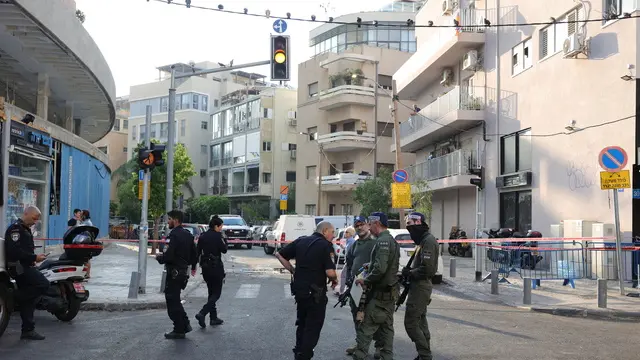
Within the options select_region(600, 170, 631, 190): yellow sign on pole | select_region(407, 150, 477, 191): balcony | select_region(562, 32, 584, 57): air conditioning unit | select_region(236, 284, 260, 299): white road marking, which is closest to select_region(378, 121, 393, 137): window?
select_region(407, 150, 477, 191): balcony

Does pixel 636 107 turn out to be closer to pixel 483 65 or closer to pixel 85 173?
pixel 483 65

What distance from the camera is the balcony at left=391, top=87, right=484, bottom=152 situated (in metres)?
A: 27.2

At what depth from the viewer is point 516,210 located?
2455 cm

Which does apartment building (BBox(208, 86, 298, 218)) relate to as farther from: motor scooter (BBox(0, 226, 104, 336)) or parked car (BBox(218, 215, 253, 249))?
motor scooter (BBox(0, 226, 104, 336))

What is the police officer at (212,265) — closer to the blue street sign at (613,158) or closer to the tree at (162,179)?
the blue street sign at (613,158)

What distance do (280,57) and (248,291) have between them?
569cm

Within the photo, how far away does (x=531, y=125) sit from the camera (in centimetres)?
2309

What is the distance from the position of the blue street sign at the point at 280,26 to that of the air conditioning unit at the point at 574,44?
8986 mm

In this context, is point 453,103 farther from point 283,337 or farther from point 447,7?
point 283,337

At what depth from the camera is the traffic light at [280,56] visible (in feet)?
50.8

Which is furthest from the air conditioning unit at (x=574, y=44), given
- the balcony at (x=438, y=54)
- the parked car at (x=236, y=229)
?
the parked car at (x=236, y=229)

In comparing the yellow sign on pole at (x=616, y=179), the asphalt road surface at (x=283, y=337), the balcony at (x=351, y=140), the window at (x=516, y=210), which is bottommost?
the asphalt road surface at (x=283, y=337)

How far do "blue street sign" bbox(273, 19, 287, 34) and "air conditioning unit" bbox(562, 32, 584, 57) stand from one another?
899cm

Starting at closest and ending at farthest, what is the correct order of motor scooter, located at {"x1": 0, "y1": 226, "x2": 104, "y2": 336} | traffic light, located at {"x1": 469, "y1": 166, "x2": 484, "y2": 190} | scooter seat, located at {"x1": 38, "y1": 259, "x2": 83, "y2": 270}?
motor scooter, located at {"x1": 0, "y1": 226, "x2": 104, "y2": 336}
scooter seat, located at {"x1": 38, "y1": 259, "x2": 83, "y2": 270}
traffic light, located at {"x1": 469, "y1": 166, "x2": 484, "y2": 190}
